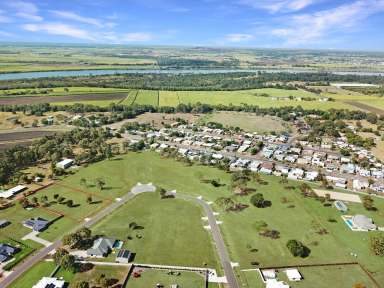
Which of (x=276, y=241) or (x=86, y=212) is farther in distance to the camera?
(x=86, y=212)

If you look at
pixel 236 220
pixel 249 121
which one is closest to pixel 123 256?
pixel 236 220

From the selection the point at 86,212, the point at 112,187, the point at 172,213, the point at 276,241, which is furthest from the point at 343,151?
the point at 86,212

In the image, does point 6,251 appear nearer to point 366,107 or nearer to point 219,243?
point 219,243

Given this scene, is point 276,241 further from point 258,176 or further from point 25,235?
point 25,235

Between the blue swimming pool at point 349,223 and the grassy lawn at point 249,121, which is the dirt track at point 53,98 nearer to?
the grassy lawn at point 249,121

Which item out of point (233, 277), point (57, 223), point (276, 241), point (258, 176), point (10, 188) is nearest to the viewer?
point (233, 277)

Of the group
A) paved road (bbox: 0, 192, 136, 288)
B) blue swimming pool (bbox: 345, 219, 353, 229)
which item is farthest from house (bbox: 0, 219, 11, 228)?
blue swimming pool (bbox: 345, 219, 353, 229)

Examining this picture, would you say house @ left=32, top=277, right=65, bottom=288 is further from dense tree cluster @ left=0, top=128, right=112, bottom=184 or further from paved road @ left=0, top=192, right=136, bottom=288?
dense tree cluster @ left=0, top=128, right=112, bottom=184
